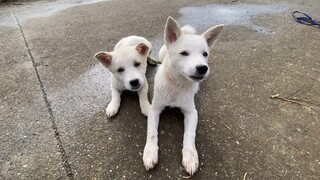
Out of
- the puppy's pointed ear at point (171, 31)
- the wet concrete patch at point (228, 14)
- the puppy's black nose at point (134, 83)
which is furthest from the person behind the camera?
Result: the wet concrete patch at point (228, 14)

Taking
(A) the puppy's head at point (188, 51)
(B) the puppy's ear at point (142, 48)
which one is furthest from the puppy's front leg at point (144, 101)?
(A) the puppy's head at point (188, 51)

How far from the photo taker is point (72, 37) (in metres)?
4.83

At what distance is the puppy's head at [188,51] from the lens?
2.34m

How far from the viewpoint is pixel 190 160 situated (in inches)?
91.0

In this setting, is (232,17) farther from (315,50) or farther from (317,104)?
(317,104)

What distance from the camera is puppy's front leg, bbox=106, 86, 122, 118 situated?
9.60 ft

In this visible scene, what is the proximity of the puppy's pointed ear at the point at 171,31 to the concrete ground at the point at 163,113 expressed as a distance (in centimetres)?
85

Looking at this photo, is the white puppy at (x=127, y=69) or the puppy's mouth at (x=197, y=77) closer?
the puppy's mouth at (x=197, y=77)

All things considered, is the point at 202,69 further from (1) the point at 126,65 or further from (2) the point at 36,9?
(2) the point at 36,9

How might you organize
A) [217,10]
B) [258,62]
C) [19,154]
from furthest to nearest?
[217,10] → [258,62] → [19,154]

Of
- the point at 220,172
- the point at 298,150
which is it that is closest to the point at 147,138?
the point at 220,172

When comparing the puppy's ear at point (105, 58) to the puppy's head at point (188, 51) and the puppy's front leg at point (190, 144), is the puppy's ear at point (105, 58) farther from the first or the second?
the puppy's front leg at point (190, 144)

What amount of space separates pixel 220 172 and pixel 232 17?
417 centimetres

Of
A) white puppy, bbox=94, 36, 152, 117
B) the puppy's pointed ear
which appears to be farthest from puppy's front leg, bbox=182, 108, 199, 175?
the puppy's pointed ear
